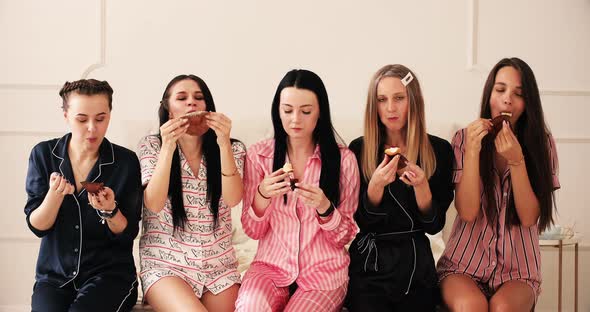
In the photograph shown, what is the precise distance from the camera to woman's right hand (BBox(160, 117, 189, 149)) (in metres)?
2.62

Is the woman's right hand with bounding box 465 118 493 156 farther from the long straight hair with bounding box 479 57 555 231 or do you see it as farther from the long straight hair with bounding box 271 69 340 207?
the long straight hair with bounding box 271 69 340 207

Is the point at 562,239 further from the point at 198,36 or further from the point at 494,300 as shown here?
the point at 198,36

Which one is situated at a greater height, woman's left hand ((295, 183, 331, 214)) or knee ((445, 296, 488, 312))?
woman's left hand ((295, 183, 331, 214))

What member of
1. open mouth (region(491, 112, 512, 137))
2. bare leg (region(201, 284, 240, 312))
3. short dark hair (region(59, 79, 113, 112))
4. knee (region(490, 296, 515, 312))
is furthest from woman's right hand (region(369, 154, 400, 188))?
short dark hair (region(59, 79, 113, 112))

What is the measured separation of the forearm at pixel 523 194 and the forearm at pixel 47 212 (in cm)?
183

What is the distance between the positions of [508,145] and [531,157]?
224 mm

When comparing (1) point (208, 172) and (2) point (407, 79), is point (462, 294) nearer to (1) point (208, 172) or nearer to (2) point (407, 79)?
(2) point (407, 79)

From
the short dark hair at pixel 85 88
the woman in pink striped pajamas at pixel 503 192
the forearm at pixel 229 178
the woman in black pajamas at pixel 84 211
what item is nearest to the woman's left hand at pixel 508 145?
the woman in pink striped pajamas at pixel 503 192

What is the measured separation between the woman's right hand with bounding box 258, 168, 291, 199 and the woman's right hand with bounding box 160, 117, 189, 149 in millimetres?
399

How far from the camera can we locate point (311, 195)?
253cm

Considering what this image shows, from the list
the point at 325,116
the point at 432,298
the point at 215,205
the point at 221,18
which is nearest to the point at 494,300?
the point at 432,298

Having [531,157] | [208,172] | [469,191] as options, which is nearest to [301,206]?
[208,172]

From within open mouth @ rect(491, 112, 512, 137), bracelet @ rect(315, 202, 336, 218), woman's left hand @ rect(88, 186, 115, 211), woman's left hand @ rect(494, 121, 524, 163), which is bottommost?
bracelet @ rect(315, 202, 336, 218)

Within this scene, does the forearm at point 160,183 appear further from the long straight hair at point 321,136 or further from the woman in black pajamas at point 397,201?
the woman in black pajamas at point 397,201
